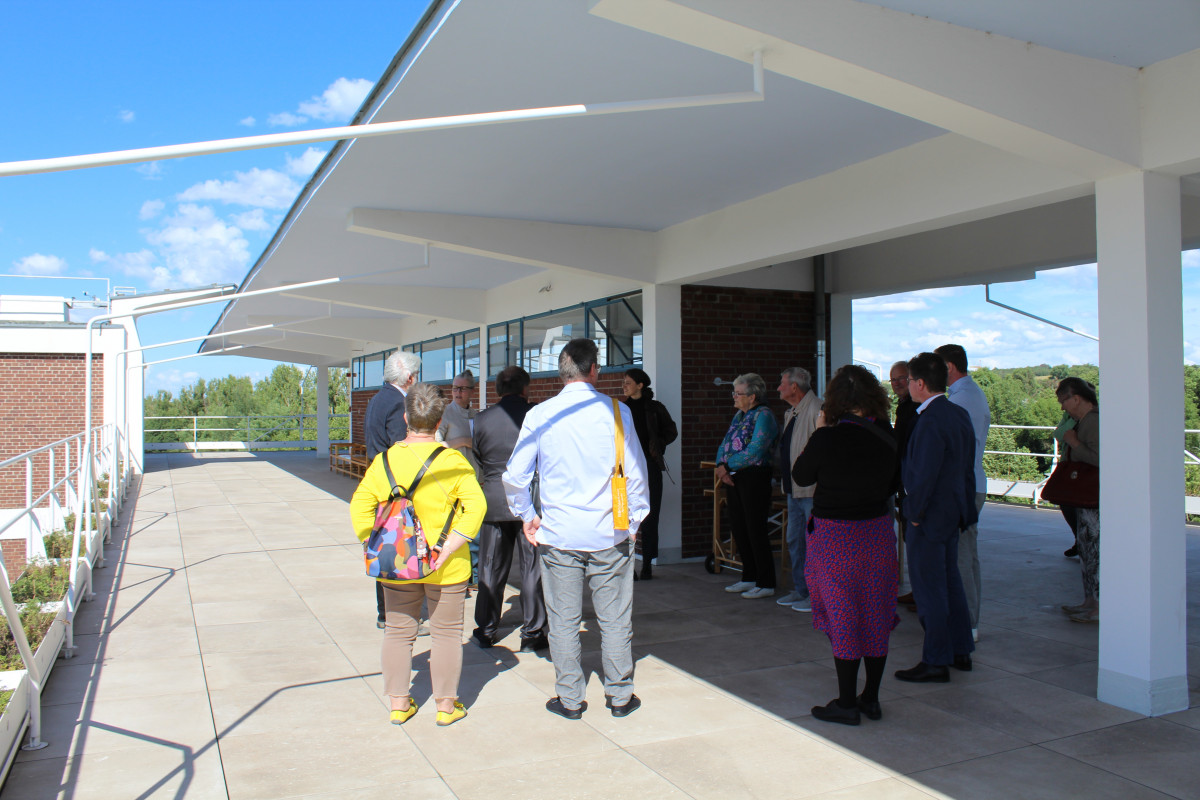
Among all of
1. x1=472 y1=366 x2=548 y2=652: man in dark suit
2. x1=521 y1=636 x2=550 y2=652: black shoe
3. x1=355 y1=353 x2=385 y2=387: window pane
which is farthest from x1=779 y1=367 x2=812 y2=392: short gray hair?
x1=355 y1=353 x2=385 y2=387: window pane

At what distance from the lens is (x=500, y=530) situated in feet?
16.1

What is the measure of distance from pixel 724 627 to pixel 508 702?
185cm

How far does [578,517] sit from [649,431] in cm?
301

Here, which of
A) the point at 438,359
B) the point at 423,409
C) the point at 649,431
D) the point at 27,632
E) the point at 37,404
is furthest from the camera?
the point at 37,404

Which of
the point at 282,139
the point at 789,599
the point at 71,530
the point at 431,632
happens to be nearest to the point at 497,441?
the point at 431,632

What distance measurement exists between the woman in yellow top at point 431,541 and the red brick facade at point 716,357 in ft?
13.3

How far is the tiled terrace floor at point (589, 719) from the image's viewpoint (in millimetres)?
3117

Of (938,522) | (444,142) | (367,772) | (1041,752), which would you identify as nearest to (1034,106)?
(938,522)

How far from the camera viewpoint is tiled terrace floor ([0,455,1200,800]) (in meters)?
3.12

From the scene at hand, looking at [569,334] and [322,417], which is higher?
[569,334]

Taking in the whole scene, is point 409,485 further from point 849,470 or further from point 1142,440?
point 1142,440

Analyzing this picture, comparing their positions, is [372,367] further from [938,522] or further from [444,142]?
[938,522]

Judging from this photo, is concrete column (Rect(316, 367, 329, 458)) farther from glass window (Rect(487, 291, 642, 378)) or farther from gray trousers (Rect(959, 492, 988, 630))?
gray trousers (Rect(959, 492, 988, 630))

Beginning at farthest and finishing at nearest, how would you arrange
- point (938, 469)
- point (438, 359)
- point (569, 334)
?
point (438, 359) → point (569, 334) → point (938, 469)
